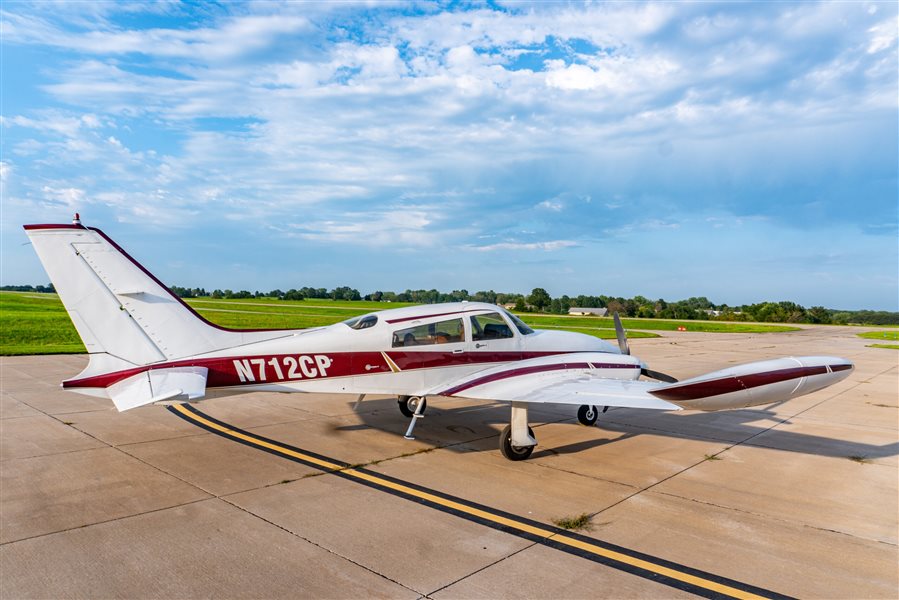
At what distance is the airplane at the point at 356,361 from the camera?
670 cm

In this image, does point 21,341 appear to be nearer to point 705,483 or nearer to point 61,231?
point 61,231

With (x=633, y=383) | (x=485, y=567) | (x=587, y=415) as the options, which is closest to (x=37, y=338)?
(x=587, y=415)

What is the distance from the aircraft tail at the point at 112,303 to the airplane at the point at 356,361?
0.6 inches

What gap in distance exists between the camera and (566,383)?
8430 mm

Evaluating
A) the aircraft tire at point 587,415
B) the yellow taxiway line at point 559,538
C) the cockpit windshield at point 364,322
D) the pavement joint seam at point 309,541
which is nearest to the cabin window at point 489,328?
the cockpit windshield at point 364,322

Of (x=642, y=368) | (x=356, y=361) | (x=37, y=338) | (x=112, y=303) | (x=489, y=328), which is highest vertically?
(x=112, y=303)

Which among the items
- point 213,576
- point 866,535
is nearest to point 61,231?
point 213,576

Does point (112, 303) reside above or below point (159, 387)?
above

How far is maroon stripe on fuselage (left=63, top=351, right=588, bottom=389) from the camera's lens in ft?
25.2

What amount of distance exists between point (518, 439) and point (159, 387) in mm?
5381

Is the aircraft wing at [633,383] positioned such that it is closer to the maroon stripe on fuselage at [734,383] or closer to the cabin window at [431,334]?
the maroon stripe on fuselage at [734,383]

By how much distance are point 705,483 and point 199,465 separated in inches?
300

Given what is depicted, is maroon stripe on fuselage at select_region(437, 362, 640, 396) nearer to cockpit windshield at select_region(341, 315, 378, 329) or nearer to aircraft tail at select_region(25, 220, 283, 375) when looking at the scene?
cockpit windshield at select_region(341, 315, 378, 329)

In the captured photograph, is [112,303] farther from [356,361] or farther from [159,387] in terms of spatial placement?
[356,361]
